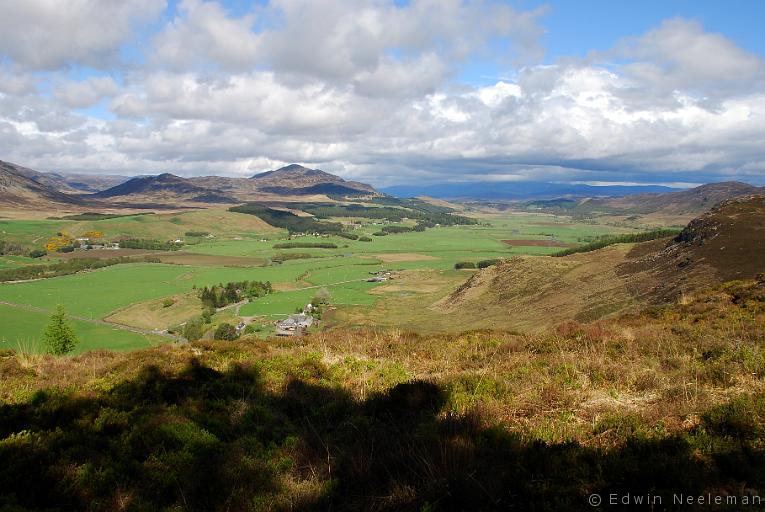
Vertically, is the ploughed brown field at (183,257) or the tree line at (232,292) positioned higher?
the ploughed brown field at (183,257)

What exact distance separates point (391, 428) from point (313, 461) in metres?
1.75

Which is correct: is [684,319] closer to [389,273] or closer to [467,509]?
[467,509]

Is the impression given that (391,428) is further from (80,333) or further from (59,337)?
(80,333)

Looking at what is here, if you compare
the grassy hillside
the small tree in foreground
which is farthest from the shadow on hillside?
the small tree in foreground

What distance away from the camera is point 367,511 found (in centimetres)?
640

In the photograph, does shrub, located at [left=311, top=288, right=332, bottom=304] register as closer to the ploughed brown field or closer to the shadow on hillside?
the ploughed brown field

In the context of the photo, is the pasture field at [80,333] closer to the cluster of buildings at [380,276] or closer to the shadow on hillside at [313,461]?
the shadow on hillside at [313,461]

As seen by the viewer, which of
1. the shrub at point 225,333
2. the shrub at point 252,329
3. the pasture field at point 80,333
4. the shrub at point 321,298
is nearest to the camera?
the pasture field at point 80,333

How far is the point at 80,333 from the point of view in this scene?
75000 millimetres

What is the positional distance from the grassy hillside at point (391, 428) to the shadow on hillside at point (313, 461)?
1.3 inches

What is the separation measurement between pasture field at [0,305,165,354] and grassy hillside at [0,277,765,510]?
6020cm

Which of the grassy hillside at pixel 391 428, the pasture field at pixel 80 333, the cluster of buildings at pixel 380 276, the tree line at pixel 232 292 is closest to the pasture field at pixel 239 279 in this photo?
the pasture field at pixel 80 333

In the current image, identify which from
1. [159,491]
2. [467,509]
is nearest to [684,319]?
[467,509]

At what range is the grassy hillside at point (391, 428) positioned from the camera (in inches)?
259
